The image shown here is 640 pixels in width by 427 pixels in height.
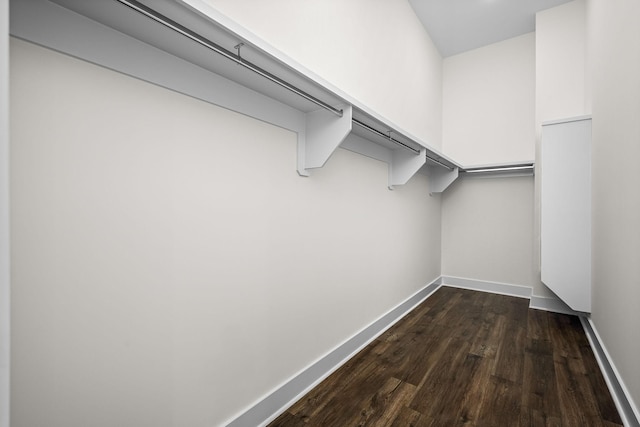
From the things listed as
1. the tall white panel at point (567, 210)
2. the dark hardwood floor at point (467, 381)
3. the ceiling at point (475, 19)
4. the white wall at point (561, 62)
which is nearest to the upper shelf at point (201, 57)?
the dark hardwood floor at point (467, 381)

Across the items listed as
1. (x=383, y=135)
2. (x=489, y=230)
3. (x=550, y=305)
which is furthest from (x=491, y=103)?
(x=383, y=135)

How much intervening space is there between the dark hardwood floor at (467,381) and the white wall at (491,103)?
6.53ft

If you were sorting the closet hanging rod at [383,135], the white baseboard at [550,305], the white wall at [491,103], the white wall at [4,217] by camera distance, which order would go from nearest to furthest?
the white wall at [4,217]
the closet hanging rod at [383,135]
the white baseboard at [550,305]
the white wall at [491,103]

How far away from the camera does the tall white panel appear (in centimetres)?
231

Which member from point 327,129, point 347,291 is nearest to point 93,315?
point 327,129

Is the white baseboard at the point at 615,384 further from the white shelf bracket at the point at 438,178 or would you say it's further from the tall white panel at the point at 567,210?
the white shelf bracket at the point at 438,178

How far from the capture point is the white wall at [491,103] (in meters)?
3.26

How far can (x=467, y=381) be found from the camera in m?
1.66

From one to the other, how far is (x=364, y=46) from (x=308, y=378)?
2169 mm

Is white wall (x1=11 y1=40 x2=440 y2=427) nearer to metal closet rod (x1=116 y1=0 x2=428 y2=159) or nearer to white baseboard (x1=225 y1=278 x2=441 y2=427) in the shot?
white baseboard (x1=225 y1=278 x2=441 y2=427)

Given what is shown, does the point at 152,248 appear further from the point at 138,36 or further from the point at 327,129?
the point at 327,129

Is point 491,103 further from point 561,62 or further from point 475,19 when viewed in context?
point 475,19

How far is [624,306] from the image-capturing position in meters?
1.39

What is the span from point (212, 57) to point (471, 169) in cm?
315
